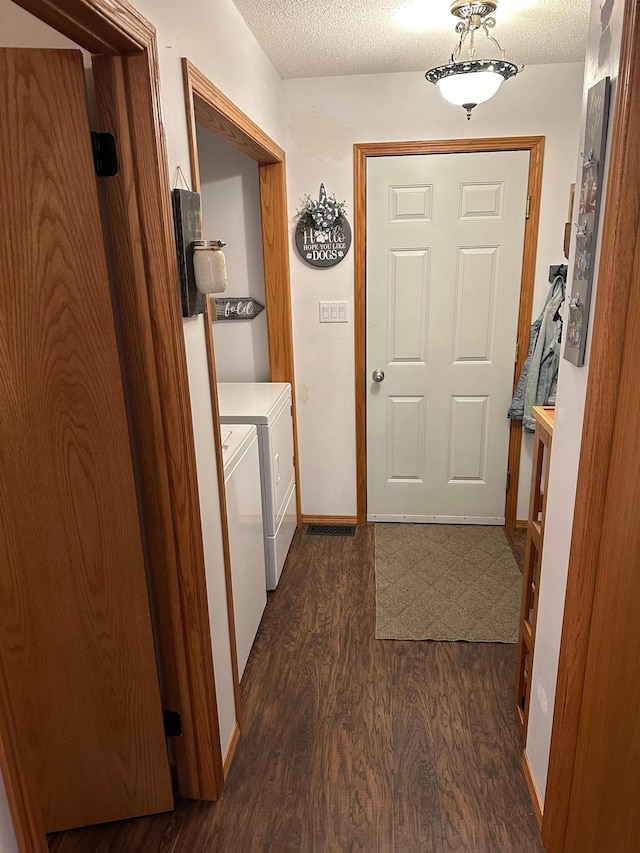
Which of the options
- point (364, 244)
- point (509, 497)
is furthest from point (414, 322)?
point (509, 497)

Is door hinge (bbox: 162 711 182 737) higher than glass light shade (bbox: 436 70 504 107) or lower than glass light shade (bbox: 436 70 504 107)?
lower

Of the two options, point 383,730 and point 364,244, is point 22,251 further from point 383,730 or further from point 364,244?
point 364,244

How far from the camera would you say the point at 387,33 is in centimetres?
232

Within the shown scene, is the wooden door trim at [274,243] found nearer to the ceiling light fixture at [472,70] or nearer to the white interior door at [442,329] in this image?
the white interior door at [442,329]

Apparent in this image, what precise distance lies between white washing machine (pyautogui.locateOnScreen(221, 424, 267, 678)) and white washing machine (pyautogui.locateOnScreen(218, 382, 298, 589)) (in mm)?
76

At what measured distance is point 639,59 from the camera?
1011mm

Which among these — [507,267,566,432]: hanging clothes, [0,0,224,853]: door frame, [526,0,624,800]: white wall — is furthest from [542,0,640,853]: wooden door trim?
[507,267,566,432]: hanging clothes

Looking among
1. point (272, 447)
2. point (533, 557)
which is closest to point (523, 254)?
point (272, 447)

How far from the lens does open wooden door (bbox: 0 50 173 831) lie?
1.19 m

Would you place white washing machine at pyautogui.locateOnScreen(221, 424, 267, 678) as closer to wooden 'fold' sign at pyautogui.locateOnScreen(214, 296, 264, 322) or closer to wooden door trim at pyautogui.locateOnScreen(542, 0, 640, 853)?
wooden 'fold' sign at pyautogui.locateOnScreen(214, 296, 264, 322)

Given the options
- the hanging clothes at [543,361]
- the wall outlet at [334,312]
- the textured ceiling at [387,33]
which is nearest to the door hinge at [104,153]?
the textured ceiling at [387,33]

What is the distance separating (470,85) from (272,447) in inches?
63.7

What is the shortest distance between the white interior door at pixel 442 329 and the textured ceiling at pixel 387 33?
1.42ft

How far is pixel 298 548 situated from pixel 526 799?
171 centimetres
